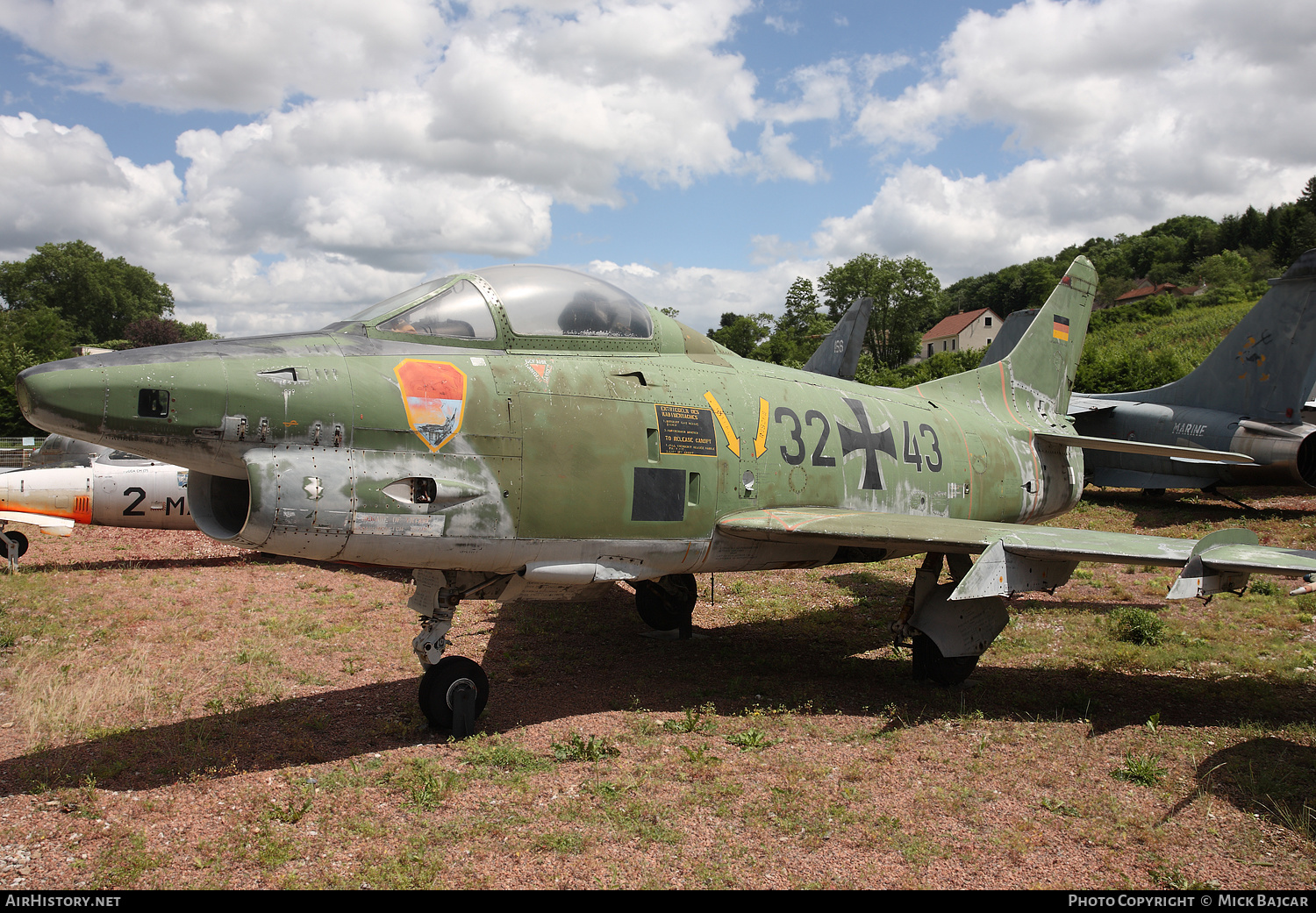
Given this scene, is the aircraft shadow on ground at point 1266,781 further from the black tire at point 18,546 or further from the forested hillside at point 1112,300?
the forested hillside at point 1112,300

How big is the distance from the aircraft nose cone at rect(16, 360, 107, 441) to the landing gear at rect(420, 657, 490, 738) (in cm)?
296

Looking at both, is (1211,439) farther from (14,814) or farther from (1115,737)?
(14,814)

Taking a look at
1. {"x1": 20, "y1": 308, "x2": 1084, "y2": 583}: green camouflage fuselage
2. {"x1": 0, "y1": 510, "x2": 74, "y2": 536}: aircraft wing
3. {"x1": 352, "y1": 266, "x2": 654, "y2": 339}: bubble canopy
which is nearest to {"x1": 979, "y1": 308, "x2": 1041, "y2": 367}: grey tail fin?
{"x1": 20, "y1": 308, "x2": 1084, "y2": 583}: green camouflage fuselage

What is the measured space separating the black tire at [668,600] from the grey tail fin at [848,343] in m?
5.94

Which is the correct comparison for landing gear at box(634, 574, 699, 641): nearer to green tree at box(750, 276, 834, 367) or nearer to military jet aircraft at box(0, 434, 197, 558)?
military jet aircraft at box(0, 434, 197, 558)

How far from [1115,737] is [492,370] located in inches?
232

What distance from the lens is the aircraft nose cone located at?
4.76 meters

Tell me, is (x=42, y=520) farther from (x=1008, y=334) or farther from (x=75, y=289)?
(x=75, y=289)

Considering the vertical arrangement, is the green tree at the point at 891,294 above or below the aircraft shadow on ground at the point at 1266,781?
above

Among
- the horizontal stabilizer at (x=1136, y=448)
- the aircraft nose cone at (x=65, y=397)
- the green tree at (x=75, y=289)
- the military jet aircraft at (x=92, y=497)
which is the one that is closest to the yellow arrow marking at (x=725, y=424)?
the aircraft nose cone at (x=65, y=397)

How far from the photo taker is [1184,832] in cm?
470

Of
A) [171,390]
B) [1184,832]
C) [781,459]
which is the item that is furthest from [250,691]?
[1184,832]

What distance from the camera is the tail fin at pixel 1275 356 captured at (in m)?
17.4

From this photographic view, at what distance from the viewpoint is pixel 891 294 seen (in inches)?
2963
